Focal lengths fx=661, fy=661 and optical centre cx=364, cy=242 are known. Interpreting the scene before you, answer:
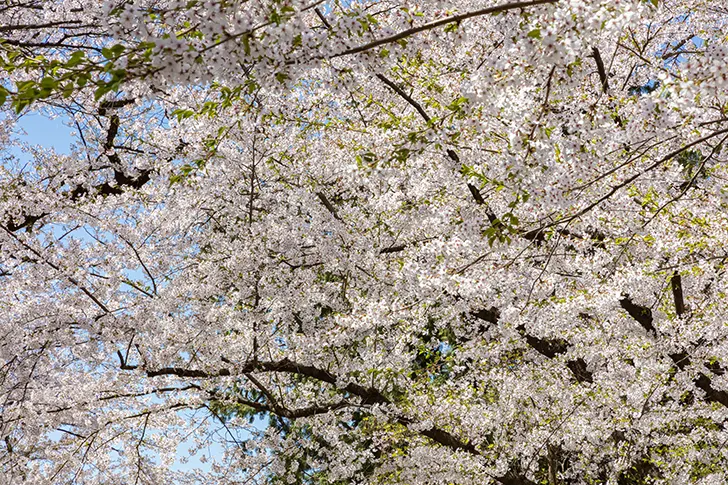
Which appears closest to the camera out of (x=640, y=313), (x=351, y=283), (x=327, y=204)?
(x=640, y=313)

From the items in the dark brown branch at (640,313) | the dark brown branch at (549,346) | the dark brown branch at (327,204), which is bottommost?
the dark brown branch at (640,313)

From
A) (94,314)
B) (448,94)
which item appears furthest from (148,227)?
(448,94)

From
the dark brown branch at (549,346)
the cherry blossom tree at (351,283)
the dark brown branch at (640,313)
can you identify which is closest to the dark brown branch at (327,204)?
the cherry blossom tree at (351,283)

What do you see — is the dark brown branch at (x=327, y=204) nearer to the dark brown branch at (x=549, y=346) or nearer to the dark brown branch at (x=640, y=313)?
the dark brown branch at (x=549, y=346)

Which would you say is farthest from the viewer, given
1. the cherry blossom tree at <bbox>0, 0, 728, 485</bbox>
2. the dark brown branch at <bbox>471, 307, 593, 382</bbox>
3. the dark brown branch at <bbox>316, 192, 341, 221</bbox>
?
the dark brown branch at <bbox>316, 192, 341, 221</bbox>

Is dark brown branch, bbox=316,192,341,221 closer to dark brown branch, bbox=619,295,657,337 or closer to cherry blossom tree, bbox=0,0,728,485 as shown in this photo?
cherry blossom tree, bbox=0,0,728,485

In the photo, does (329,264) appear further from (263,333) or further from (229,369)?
(229,369)

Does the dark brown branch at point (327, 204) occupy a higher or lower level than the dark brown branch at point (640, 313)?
higher

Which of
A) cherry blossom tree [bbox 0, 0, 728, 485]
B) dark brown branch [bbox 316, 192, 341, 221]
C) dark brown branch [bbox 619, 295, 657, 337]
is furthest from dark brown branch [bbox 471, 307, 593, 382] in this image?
dark brown branch [bbox 316, 192, 341, 221]

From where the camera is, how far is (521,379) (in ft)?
30.9

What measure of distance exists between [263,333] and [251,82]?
5305 mm

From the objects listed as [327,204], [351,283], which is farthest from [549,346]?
[327,204]

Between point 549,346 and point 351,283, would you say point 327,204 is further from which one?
point 549,346

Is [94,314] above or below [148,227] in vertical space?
below
